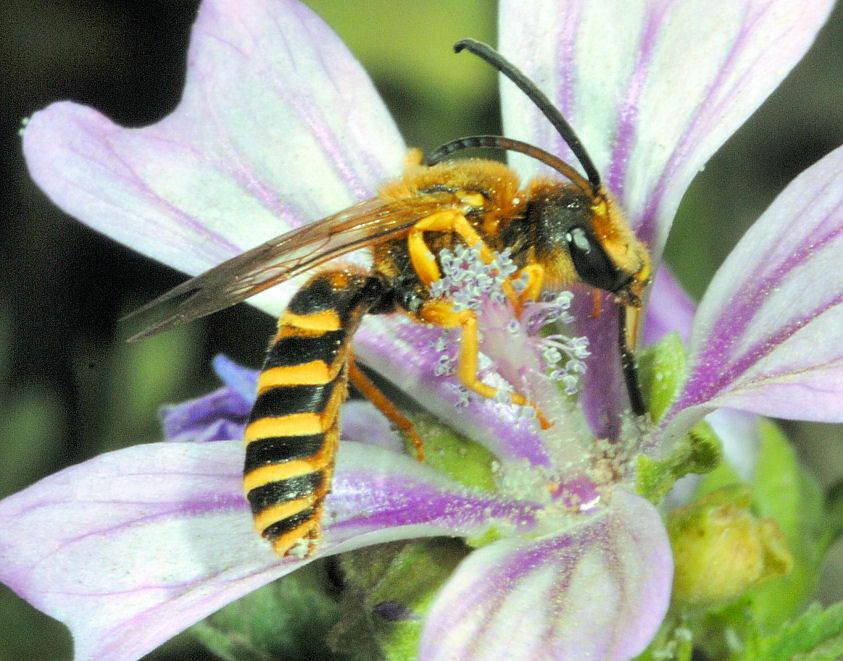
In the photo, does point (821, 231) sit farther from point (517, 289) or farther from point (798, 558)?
point (798, 558)

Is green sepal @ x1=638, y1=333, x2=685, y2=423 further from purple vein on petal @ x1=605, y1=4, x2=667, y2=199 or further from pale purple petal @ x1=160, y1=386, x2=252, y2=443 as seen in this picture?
pale purple petal @ x1=160, y1=386, x2=252, y2=443

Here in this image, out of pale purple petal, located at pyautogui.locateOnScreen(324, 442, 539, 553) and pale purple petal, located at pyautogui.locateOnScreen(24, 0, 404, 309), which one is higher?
pale purple petal, located at pyautogui.locateOnScreen(24, 0, 404, 309)

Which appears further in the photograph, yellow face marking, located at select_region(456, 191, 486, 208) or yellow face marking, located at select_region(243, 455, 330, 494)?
yellow face marking, located at select_region(456, 191, 486, 208)

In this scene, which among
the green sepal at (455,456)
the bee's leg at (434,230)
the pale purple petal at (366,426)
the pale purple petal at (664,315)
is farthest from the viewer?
the pale purple petal at (664,315)

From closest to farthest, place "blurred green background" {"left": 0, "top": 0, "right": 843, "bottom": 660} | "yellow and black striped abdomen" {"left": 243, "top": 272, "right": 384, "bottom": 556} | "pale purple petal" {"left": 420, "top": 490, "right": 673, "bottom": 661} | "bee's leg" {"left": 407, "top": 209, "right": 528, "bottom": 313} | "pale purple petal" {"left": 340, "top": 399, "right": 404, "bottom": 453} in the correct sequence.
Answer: "pale purple petal" {"left": 420, "top": 490, "right": 673, "bottom": 661}, "yellow and black striped abdomen" {"left": 243, "top": 272, "right": 384, "bottom": 556}, "bee's leg" {"left": 407, "top": 209, "right": 528, "bottom": 313}, "pale purple petal" {"left": 340, "top": 399, "right": 404, "bottom": 453}, "blurred green background" {"left": 0, "top": 0, "right": 843, "bottom": 660}

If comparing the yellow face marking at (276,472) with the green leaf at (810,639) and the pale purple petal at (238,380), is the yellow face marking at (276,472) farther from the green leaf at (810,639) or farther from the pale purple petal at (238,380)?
the green leaf at (810,639)

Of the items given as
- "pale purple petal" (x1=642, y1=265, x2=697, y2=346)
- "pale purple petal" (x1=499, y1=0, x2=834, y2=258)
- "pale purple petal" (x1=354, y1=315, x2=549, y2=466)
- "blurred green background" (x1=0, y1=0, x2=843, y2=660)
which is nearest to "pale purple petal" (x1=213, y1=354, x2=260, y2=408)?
"pale purple petal" (x1=354, y1=315, x2=549, y2=466)

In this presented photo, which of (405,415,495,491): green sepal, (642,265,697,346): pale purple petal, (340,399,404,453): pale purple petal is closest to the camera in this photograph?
(405,415,495,491): green sepal

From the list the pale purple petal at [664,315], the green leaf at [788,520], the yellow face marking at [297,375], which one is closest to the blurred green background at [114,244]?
the pale purple petal at [664,315]

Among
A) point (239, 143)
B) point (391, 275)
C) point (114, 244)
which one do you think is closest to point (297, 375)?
point (391, 275)
